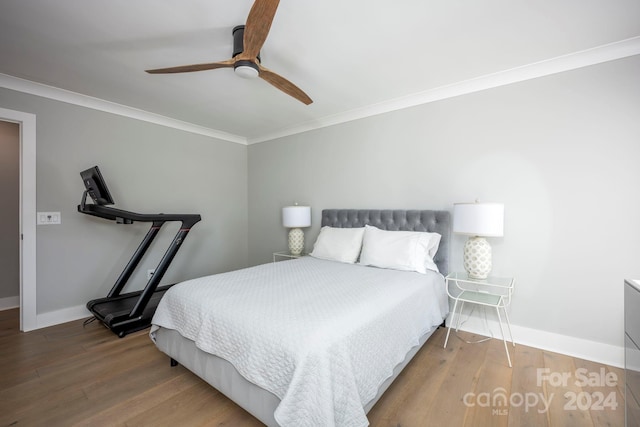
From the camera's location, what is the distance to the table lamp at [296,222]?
3715 millimetres

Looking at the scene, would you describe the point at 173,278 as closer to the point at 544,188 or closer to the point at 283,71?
the point at 283,71

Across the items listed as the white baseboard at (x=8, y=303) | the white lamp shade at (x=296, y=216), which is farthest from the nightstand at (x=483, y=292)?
the white baseboard at (x=8, y=303)

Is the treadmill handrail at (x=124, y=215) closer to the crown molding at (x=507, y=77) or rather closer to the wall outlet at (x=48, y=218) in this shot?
the wall outlet at (x=48, y=218)

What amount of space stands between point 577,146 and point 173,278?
4.77 metres

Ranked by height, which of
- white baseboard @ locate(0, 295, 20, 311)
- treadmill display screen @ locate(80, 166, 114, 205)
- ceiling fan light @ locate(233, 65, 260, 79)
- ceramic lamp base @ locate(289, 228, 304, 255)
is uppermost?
ceiling fan light @ locate(233, 65, 260, 79)

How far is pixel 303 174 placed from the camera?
158 inches

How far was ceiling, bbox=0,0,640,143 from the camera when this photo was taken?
1688 millimetres

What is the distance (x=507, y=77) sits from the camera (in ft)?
8.04

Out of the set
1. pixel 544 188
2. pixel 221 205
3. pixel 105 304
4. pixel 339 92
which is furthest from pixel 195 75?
pixel 544 188

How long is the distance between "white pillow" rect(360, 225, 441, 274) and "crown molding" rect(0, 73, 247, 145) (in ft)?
10.1

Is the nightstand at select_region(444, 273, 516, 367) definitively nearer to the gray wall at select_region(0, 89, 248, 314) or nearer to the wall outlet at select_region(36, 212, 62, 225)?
the gray wall at select_region(0, 89, 248, 314)

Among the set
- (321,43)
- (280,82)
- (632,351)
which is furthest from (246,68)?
(632,351)

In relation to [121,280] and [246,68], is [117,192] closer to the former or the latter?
[121,280]

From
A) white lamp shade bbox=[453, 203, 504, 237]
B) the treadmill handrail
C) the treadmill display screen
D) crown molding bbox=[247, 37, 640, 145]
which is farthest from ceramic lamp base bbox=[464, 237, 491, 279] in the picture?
the treadmill display screen
